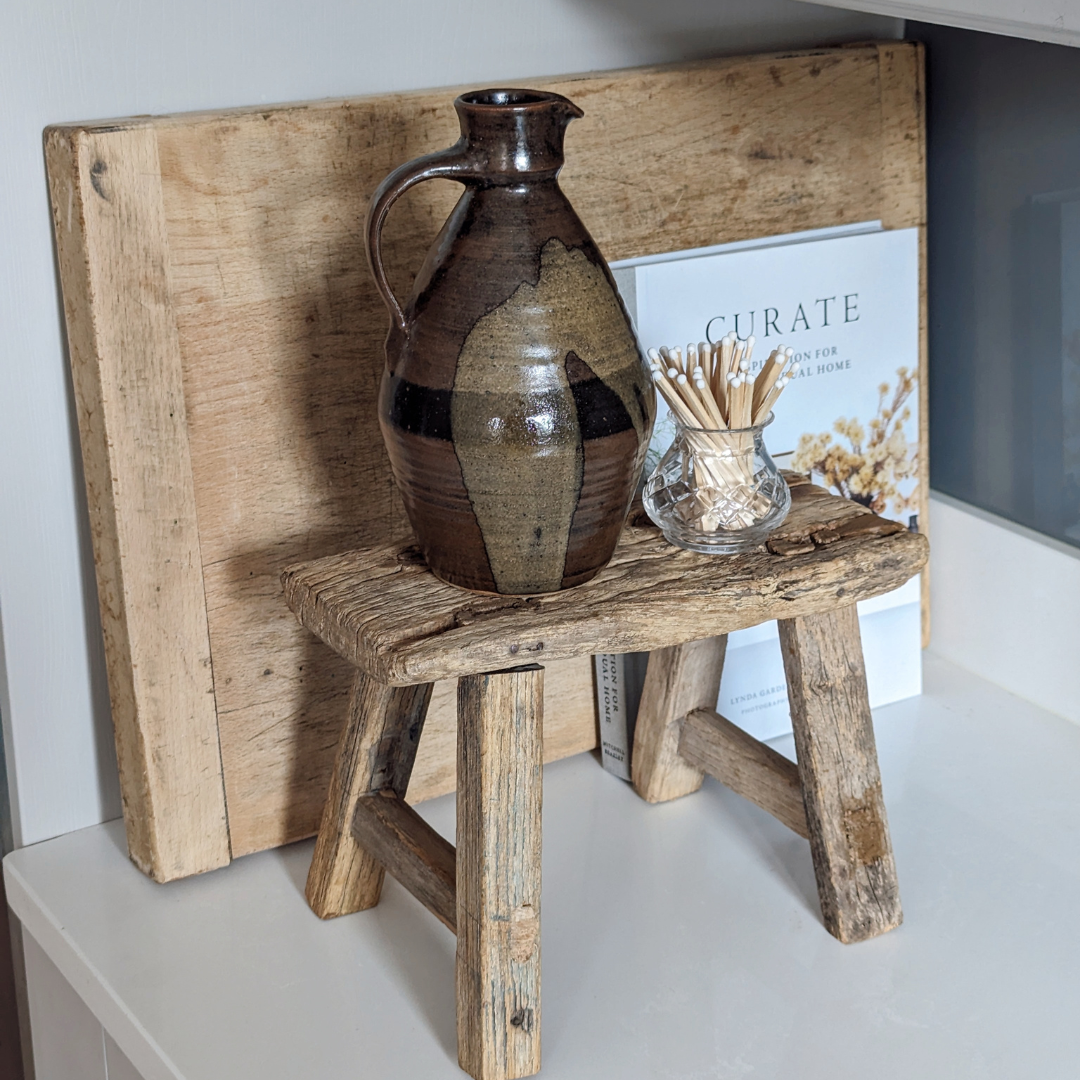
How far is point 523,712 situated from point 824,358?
1.49 feet

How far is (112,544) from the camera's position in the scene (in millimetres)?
821

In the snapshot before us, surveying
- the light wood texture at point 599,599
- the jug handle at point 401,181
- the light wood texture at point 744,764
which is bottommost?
the light wood texture at point 744,764

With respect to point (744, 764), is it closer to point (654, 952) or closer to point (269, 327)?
point (654, 952)

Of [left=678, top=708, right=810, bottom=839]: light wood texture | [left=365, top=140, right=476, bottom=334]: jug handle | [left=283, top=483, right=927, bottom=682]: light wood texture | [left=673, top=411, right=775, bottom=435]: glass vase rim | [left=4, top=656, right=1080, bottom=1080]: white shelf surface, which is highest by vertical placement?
[left=365, top=140, right=476, bottom=334]: jug handle

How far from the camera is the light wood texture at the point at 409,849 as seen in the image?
0.78 meters

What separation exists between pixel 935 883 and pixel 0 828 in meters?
0.64

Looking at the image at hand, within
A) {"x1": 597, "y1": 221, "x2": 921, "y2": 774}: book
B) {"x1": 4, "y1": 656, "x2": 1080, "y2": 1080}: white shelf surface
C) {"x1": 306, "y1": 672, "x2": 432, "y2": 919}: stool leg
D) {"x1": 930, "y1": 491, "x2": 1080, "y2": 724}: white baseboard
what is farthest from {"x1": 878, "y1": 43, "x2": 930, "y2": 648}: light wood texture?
{"x1": 306, "y1": 672, "x2": 432, "y2": 919}: stool leg

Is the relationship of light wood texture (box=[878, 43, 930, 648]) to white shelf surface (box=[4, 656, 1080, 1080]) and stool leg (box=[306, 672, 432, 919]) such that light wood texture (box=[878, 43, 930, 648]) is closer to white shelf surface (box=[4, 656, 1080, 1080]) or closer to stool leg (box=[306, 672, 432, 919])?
white shelf surface (box=[4, 656, 1080, 1080])

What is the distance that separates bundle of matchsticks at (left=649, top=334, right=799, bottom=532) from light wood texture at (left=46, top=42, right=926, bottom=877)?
0.20 metres

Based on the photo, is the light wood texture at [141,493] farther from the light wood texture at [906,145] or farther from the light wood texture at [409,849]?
the light wood texture at [906,145]

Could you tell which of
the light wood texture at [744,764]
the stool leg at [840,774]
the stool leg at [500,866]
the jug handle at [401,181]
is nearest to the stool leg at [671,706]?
the light wood texture at [744,764]

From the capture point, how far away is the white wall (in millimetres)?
785

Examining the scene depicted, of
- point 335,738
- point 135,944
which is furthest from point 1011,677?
point 135,944

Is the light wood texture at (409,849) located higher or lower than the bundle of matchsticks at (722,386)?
lower
